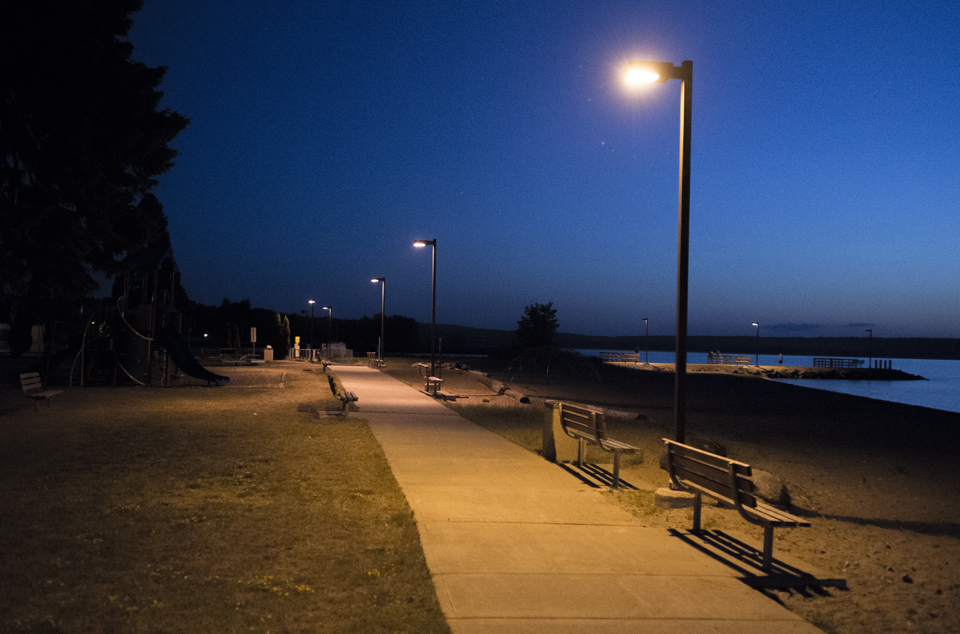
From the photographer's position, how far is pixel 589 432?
976 centimetres

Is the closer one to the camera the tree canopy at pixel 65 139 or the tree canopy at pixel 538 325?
the tree canopy at pixel 65 139

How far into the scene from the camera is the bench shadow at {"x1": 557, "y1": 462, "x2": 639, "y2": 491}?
881 centimetres

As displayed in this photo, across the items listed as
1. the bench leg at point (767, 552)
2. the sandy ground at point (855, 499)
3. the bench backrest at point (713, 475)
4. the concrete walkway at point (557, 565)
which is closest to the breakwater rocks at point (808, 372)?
the sandy ground at point (855, 499)

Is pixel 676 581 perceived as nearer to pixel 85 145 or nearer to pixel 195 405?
pixel 195 405

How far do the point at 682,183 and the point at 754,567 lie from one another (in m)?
4.85

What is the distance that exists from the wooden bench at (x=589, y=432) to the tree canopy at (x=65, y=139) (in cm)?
2416

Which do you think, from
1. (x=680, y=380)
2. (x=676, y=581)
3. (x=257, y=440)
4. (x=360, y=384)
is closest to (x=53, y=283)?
(x=360, y=384)

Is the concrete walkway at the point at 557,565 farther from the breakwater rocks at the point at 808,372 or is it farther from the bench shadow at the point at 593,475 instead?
the breakwater rocks at the point at 808,372

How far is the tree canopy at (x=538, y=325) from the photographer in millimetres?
69875

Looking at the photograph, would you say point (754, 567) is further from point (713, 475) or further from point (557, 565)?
point (557, 565)

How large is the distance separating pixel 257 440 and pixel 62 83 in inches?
891

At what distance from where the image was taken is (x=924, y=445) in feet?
53.7

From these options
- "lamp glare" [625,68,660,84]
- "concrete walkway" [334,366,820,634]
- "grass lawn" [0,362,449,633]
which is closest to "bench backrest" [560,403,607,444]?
"concrete walkway" [334,366,820,634]

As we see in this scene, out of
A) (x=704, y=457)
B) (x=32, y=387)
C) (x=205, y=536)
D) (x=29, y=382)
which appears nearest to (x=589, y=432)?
(x=704, y=457)
